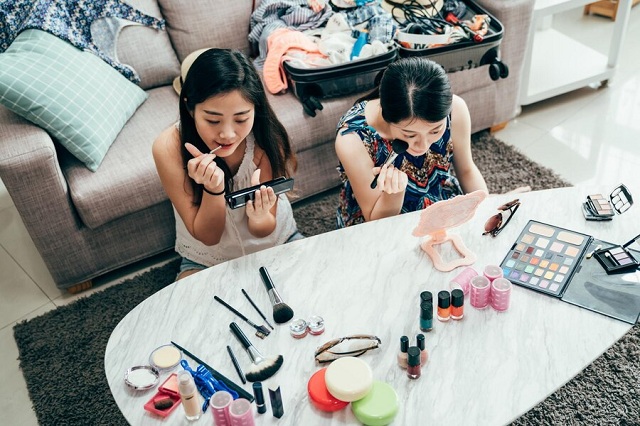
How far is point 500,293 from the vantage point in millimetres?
1256

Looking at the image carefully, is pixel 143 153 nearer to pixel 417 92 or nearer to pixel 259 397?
pixel 417 92

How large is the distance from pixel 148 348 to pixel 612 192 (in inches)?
43.9

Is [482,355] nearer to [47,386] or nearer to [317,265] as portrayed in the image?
[317,265]

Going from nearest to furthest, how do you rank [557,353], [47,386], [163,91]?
[557,353] → [47,386] → [163,91]

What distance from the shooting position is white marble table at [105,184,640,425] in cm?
114

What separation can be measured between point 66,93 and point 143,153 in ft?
0.95

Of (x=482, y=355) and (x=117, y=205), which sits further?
(x=117, y=205)

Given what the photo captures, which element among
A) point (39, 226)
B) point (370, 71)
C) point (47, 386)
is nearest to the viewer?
point (47, 386)

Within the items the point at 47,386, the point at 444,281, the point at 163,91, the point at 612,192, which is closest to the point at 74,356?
the point at 47,386

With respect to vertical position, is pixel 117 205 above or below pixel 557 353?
below

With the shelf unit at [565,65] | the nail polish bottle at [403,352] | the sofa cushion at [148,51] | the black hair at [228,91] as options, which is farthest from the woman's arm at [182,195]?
the shelf unit at [565,65]

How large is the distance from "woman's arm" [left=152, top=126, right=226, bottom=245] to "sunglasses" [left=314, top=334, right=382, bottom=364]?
525 mm

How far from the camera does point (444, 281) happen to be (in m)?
1.36

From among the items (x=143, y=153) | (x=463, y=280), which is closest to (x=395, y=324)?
(x=463, y=280)
